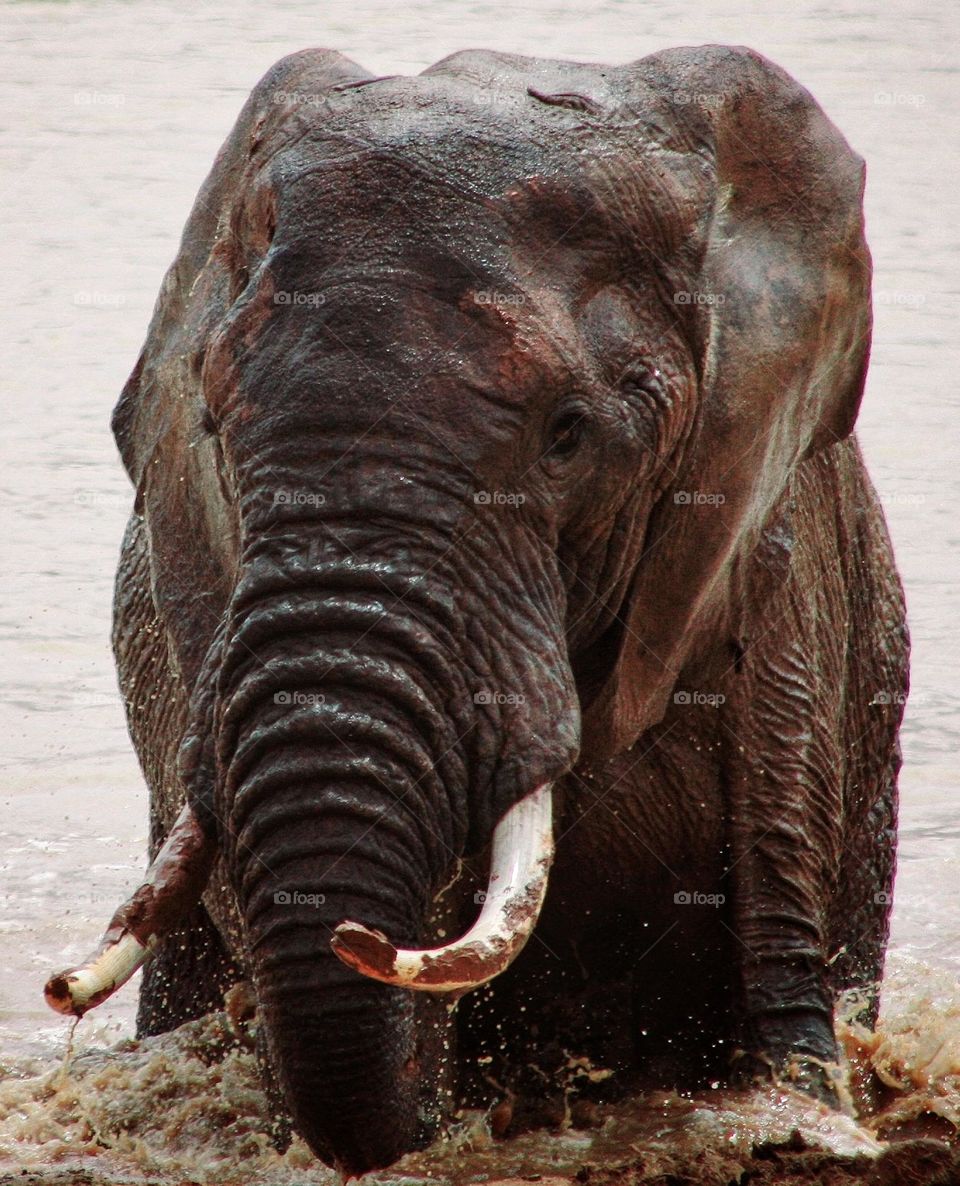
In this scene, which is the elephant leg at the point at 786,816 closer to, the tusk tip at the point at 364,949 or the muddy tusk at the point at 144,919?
the muddy tusk at the point at 144,919

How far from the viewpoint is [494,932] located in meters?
3.49

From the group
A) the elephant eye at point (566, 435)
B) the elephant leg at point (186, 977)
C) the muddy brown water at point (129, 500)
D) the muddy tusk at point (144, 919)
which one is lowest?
the muddy brown water at point (129, 500)

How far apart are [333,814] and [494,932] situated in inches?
11.2

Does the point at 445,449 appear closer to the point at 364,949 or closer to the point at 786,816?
the point at 364,949

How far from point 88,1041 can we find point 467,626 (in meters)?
2.74

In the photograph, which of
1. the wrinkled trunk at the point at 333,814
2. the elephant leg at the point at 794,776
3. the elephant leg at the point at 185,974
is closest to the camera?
the wrinkled trunk at the point at 333,814

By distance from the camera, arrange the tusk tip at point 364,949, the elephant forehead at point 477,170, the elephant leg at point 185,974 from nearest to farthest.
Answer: the tusk tip at point 364,949, the elephant forehead at point 477,170, the elephant leg at point 185,974

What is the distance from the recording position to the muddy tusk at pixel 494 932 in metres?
3.28

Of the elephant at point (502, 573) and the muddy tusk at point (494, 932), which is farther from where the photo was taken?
the elephant at point (502, 573)

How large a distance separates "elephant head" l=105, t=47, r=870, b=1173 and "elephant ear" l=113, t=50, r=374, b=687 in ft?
0.04

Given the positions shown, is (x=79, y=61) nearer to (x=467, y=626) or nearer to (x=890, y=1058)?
(x=890, y=1058)

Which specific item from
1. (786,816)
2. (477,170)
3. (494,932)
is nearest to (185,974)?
(786,816)

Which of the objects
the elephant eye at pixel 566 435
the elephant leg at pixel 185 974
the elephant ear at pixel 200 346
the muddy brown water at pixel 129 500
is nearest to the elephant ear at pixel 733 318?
the elephant eye at pixel 566 435

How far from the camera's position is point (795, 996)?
4.96 meters
